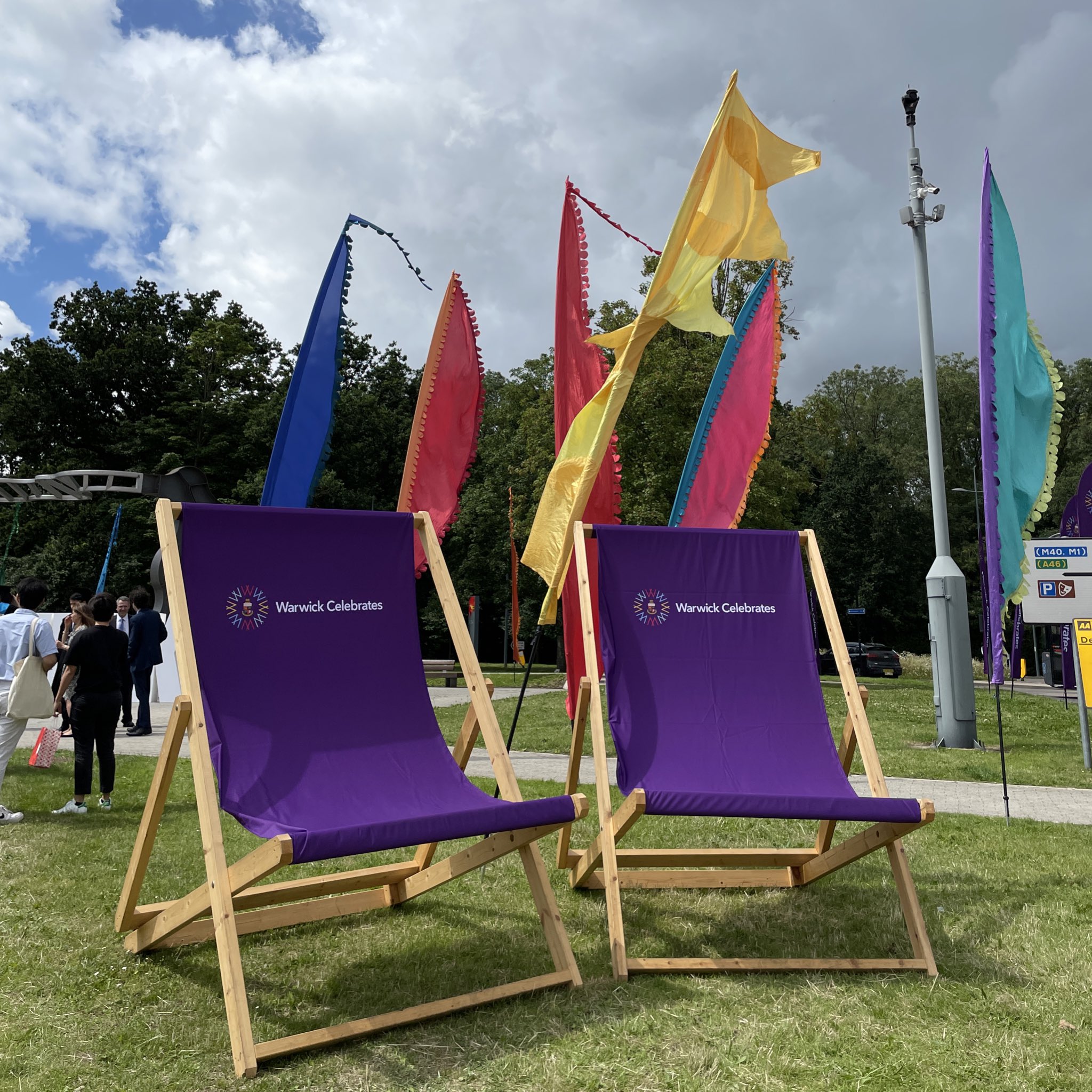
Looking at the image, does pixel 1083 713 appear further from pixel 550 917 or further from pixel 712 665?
pixel 550 917

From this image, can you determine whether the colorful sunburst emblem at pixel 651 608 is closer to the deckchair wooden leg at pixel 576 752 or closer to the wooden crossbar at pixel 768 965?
the deckchair wooden leg at pixel 576 752

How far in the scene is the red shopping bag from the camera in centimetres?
760

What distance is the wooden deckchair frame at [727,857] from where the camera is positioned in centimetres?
338

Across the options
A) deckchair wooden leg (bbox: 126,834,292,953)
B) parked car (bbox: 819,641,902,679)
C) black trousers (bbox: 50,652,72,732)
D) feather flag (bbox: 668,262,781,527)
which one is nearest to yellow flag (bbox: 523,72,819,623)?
deckchair wooden leg (bbox: 126,834,292,953)

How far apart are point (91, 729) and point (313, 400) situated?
2.58 m

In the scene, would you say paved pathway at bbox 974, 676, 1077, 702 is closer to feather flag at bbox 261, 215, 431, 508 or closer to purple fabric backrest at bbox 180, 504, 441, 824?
feather flag at bbox 261, 215, 431, 508

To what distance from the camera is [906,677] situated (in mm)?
27609

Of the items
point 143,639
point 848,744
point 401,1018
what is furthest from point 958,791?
point 143,639

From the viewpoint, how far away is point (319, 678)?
371cm

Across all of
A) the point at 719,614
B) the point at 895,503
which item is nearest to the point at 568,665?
the point at 719,614

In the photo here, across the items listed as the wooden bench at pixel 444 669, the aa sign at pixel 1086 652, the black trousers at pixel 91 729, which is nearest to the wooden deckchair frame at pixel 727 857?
the black trousers at pixel 91 729

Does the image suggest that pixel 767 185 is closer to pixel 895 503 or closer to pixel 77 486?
pixel 77 486

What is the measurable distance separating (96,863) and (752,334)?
20.3ft

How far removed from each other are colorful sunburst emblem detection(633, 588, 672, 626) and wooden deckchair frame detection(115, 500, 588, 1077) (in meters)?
0.83
